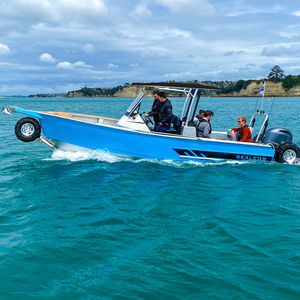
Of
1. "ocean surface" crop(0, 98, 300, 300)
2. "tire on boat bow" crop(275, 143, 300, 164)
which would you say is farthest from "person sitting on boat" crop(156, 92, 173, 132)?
"tire on boat bow" crop(275, 143, 300, 164)

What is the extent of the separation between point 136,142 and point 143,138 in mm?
251

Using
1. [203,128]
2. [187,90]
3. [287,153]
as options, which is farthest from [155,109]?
[287,153]

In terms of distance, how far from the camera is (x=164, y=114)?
34.3 feet

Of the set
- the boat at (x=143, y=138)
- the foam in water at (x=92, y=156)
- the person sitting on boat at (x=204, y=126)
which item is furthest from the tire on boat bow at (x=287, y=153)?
the foam in water at (x=92, y=156)

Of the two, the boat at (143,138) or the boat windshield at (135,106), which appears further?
the boat windshield at (135,106)

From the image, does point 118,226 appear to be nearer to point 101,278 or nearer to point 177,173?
point 101,278

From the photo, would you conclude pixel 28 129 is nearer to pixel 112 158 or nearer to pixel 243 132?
pixel 112 158

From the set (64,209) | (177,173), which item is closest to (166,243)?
(64,209)

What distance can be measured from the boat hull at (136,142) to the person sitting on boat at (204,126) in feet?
1.22

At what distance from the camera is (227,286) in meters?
4.06

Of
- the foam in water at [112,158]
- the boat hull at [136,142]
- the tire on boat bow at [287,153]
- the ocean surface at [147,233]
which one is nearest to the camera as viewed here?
the ocean surface at [147,233]

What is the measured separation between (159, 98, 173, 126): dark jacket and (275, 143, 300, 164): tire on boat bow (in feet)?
12.4

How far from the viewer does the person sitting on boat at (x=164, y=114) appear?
33.8 feet

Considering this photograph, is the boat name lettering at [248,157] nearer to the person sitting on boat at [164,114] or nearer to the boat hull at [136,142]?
the boat hull at [136,142]
